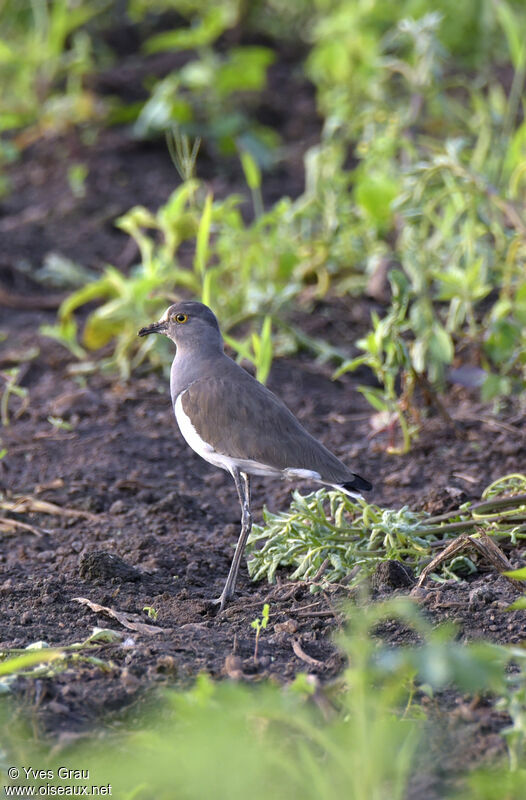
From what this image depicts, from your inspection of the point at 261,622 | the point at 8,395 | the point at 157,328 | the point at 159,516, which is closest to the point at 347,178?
the point at 8,395

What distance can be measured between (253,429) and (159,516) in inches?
34.6

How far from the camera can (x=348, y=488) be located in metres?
4.04

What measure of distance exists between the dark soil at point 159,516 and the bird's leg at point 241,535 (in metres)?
0.07

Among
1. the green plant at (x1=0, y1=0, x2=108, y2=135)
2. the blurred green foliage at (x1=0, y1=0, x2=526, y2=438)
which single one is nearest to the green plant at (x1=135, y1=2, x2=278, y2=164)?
the blurred green foliage at (x1=0, y1=0, x2=526, y2=438)

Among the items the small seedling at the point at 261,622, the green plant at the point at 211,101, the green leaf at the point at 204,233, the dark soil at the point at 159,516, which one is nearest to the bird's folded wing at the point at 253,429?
the dark soil at the point at 159,516

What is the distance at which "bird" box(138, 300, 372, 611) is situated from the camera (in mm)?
4039

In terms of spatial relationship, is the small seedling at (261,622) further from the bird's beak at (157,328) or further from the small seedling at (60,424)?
the small seedling at (60,424)

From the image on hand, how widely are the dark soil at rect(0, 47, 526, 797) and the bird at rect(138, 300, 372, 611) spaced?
14.1 inches

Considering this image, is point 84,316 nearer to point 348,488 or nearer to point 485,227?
point 485,227

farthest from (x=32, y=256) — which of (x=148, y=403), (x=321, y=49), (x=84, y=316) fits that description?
(x=321, y=49)

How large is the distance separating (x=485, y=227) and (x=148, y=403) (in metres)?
2.08

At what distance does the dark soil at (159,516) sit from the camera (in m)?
3.27

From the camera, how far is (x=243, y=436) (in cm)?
414

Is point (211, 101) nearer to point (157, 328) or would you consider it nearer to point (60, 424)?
point (60, 424)
